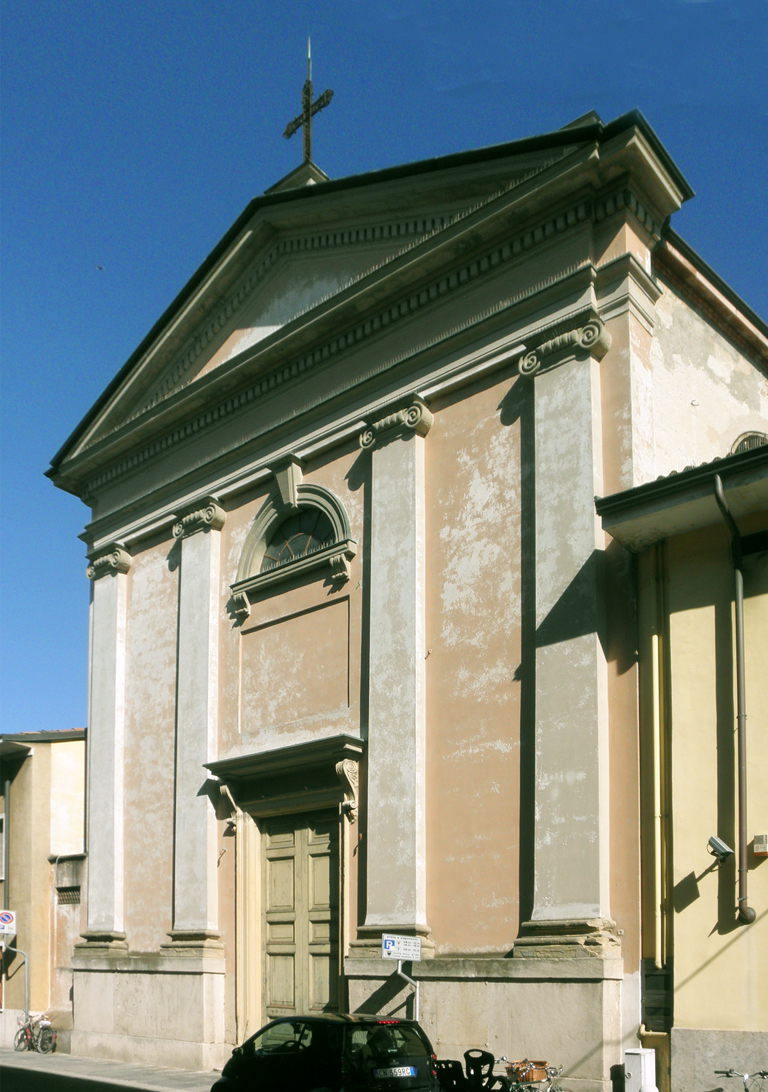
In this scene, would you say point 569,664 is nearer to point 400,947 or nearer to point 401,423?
point 400,947

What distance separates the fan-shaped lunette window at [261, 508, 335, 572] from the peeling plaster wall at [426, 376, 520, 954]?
2238 mm

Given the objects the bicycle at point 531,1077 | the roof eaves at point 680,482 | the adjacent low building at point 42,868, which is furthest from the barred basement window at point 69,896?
the roof eaves at point 680,482

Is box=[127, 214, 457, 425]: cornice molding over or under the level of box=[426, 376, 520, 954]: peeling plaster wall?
over

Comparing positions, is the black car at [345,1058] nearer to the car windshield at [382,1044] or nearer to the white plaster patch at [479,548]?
the car windshield at [382,1044]

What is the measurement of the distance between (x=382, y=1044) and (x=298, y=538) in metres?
8.10

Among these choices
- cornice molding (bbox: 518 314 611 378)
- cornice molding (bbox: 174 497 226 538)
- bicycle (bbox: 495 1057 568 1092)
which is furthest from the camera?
cornice molding (bbox: 174 497 226 538)

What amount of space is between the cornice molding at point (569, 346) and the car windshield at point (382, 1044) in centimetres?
735

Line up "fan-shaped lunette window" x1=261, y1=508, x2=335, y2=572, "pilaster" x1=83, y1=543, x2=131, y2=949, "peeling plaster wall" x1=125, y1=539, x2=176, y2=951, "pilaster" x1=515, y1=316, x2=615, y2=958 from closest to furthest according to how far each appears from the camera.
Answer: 1. "pilaster" x1=515, y1=316, x2=615, y2=958
2. "fan-shaped lunette window" x1=261, y1=508, x2=335, y2=572
3. "peeling plaster wall" x1=125, y1=539, x2=176, y2=951
4. "pilaster" x1=83, y1=543, x2=131, y2=949

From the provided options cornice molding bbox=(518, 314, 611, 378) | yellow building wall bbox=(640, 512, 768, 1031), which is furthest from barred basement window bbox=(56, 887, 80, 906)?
cornice molding bbox=(518, 314, 611, 378)

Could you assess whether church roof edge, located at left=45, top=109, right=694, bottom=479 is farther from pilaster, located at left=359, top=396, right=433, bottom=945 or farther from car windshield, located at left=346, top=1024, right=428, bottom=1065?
car windshield, located at left=346, top=1024, right=428, bottom=1065

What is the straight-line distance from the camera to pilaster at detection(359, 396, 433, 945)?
13.8 metres

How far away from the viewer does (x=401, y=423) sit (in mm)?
15312

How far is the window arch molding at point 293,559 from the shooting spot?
1586 cm

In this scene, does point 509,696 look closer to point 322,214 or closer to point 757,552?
point 757,552
